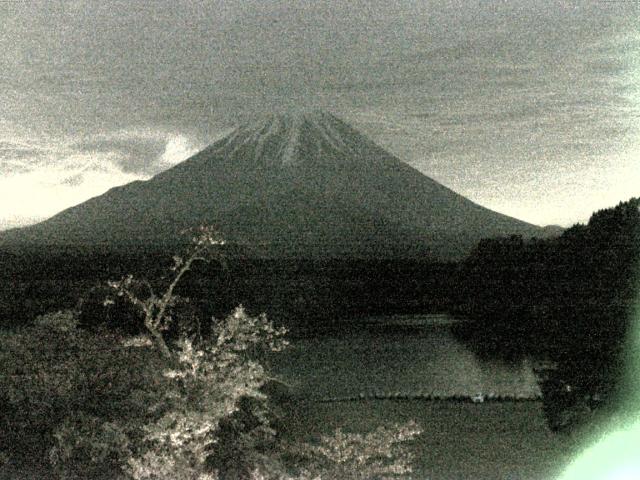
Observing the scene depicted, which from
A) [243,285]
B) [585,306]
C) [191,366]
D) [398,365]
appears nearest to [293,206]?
[243,285]

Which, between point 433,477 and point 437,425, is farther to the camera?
point 437,425

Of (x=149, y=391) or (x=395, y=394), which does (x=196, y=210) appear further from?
(x=149, y=391)

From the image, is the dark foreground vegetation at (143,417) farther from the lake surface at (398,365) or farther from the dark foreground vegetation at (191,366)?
the lake surface at (398,365)

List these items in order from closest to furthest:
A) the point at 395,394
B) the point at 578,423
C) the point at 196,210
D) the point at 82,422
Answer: the point at 82,422 < the point at 578,423 < the point at 395,394 < the point at 196,210

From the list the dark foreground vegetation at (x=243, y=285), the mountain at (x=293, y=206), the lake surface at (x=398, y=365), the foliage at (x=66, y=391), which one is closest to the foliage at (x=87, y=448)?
the foliage at (x=66, y=391)

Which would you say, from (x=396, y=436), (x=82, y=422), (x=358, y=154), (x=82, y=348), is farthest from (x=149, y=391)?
(x=358, y=154)

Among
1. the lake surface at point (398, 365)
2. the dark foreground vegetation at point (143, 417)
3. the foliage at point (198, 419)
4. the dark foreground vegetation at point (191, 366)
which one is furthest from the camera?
the lake surface at point (398, 365)

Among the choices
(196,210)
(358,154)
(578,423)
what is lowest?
(578,423)
